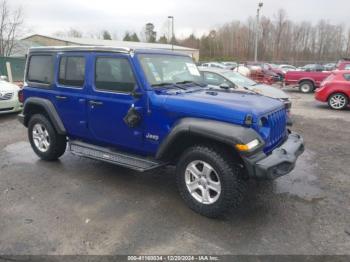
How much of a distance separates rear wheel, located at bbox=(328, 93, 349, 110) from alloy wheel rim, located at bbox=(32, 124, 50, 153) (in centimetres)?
1032

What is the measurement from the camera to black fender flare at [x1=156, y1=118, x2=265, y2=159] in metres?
3.35

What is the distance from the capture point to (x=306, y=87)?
58.9 feet

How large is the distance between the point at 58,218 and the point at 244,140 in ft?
7.87

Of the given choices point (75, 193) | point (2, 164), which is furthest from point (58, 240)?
point (2, 164)

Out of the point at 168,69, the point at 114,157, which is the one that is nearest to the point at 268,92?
the point at 168,69

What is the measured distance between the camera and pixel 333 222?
145 inches

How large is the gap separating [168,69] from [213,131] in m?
1.53

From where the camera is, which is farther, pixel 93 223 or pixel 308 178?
pixel 308 178

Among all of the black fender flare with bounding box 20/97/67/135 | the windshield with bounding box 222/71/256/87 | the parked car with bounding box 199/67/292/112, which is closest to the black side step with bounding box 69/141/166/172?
the black fender flare with bounding box 20/97/67/135

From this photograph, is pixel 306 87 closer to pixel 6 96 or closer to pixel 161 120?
pixel 6 96

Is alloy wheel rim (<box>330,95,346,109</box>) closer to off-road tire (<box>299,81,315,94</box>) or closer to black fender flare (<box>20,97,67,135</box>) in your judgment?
off-road tire (<box>299,81,315,94</box>)

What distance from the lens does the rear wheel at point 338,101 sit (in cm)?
1154

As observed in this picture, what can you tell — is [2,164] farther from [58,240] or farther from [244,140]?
[244,140]

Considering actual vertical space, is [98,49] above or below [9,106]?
above
